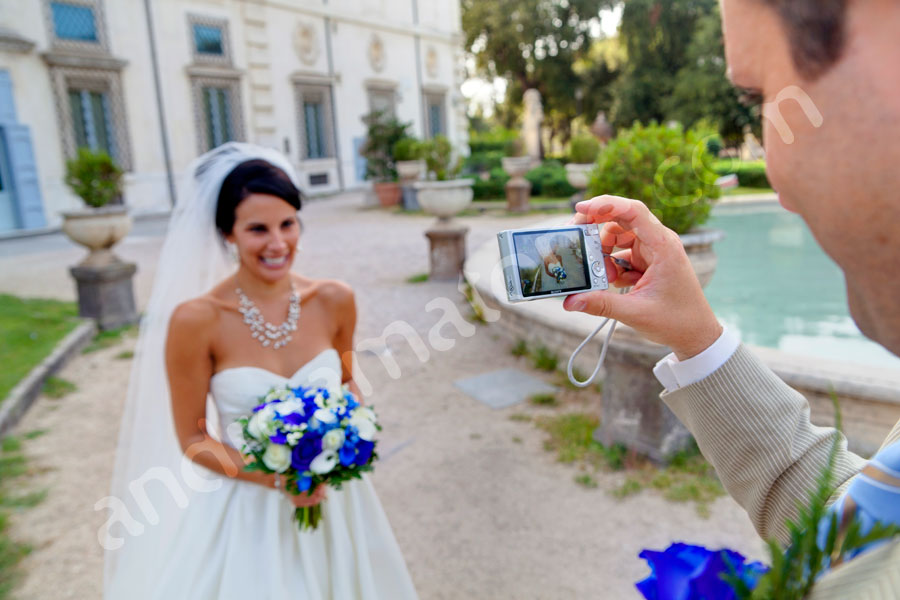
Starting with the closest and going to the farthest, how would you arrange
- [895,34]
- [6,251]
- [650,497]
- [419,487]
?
[895,34] → [650,497] → [419,487] → [6,251]

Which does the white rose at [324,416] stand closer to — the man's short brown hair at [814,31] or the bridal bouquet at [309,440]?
the bridal bouquet at [309,440]

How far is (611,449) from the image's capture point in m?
4.00

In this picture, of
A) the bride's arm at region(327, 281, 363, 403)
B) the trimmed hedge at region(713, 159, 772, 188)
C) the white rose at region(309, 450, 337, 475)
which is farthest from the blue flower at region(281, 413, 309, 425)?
the trimmed hedge at region(713, 159, 772, 188)

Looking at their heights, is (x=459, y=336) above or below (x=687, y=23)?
below

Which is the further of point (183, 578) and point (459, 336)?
point (459, 336)

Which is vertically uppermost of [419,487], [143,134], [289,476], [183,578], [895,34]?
[143,134]

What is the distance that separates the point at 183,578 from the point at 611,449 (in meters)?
2.69

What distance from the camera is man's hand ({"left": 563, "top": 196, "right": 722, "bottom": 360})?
1.14 metres

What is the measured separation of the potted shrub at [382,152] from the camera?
18797 millimetres

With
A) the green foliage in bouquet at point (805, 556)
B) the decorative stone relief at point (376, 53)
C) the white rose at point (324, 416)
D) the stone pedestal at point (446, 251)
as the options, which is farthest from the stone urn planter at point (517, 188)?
the green foliage in bouquet at point (805, 556)

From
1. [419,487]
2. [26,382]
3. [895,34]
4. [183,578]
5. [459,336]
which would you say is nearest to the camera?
[895,34]

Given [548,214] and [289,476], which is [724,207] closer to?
[548,214]

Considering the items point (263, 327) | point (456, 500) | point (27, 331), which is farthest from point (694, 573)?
point (27, 331)

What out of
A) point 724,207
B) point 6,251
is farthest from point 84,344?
point 724,207
